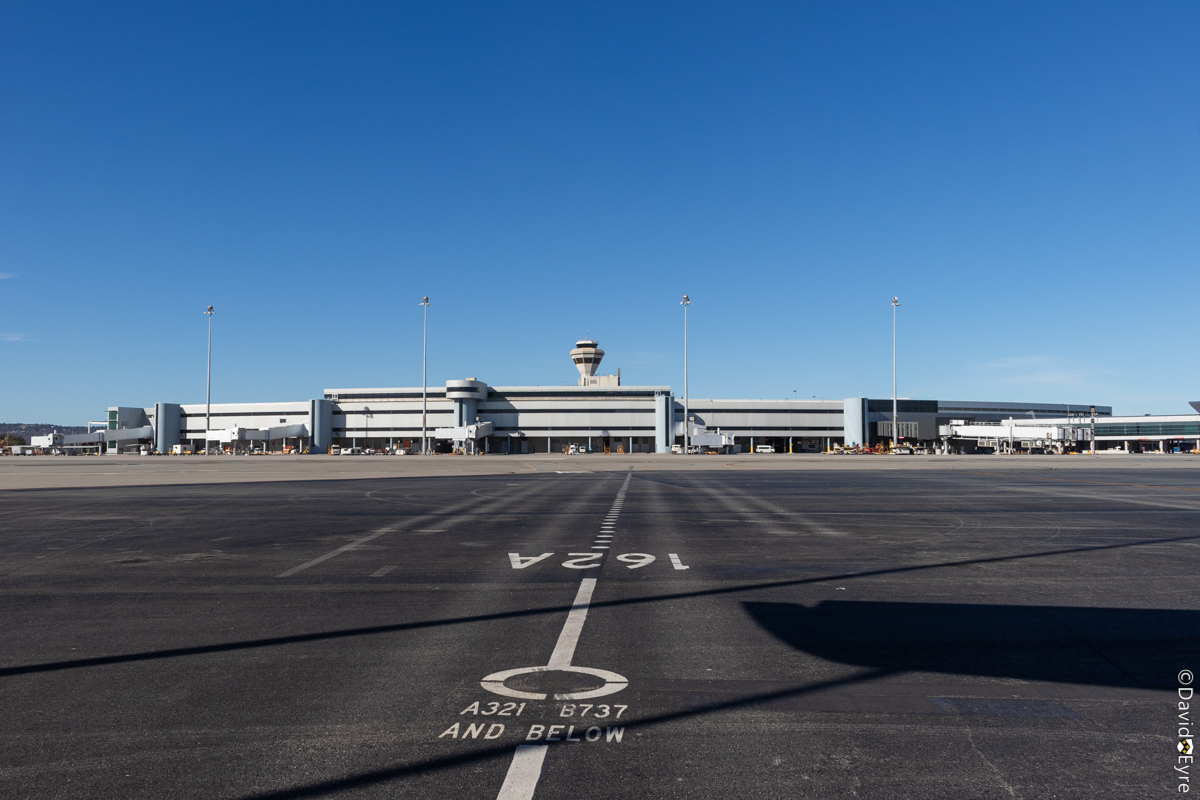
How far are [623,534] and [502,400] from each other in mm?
125215

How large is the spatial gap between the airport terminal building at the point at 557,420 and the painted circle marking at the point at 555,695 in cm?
12915

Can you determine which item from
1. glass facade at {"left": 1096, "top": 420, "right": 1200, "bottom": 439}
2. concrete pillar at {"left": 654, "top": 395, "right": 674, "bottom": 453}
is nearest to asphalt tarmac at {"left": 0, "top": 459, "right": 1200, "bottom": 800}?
concrete pillar at {"left": 654, "top": 395, "right": 674, "bottom": 453}

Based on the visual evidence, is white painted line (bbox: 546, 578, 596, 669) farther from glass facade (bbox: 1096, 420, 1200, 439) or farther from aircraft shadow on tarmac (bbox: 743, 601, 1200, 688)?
glass facade (bbox: 1096, 420, 1200, 439)

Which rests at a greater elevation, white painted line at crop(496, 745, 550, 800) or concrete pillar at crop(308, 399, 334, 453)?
concrete pillar at crop(308, 399, 334, 453)

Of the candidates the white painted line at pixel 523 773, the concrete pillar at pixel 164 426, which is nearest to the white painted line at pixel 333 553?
the white painted line at pixel 523 773

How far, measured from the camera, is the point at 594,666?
7.38 metres

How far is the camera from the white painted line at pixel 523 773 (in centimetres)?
470

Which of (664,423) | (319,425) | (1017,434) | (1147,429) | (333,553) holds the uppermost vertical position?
(664,423)

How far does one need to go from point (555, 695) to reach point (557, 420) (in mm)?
135803

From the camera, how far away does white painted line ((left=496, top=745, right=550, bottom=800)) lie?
185 inches

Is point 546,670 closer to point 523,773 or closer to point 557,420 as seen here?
point 523,773

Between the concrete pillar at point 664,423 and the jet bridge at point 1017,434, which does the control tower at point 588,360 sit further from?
the jet bridge at point 1017,434

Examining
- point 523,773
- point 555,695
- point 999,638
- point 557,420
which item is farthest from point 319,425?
point 523,773

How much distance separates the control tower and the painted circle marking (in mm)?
152475
